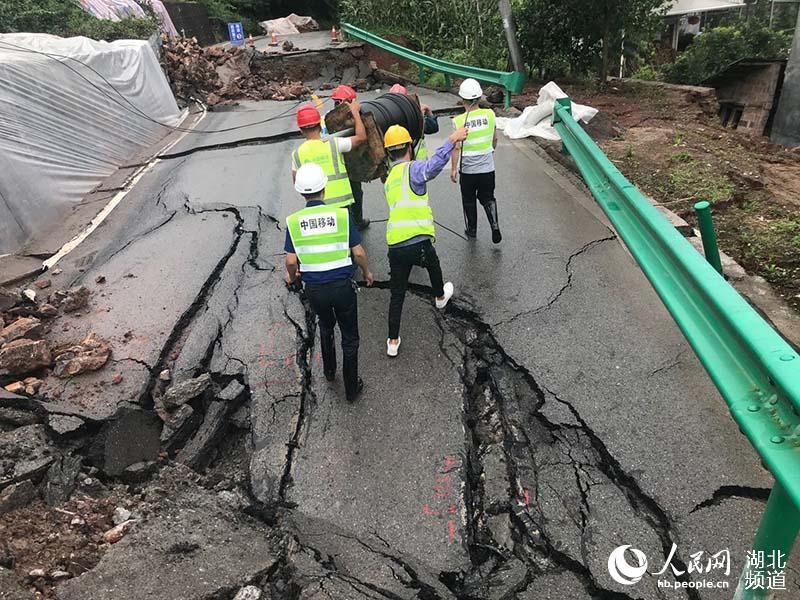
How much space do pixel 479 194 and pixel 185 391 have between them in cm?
356

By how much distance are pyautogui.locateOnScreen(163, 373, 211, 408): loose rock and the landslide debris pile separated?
1230 cm

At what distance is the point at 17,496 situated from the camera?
3203 millimetres

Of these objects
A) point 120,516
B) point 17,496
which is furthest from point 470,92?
point 17,496

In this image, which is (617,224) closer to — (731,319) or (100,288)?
(731,319)

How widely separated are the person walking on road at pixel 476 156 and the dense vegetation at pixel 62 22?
1245 cm

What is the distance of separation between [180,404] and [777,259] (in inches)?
208

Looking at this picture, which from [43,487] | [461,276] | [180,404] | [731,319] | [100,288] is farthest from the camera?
[100,288]

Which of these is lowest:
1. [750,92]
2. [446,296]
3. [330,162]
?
[750,92]

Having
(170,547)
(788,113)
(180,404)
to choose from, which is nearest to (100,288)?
(180,404)

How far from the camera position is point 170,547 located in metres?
2.89

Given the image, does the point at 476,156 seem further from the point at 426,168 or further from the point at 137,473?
the point at 137,473

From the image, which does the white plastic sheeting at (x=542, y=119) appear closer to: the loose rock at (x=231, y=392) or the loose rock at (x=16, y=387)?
the loose rock at (x=231, y=392)

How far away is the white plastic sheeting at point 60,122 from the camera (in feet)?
23.9

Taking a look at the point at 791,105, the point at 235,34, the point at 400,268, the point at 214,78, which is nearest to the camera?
the point at 400,268
